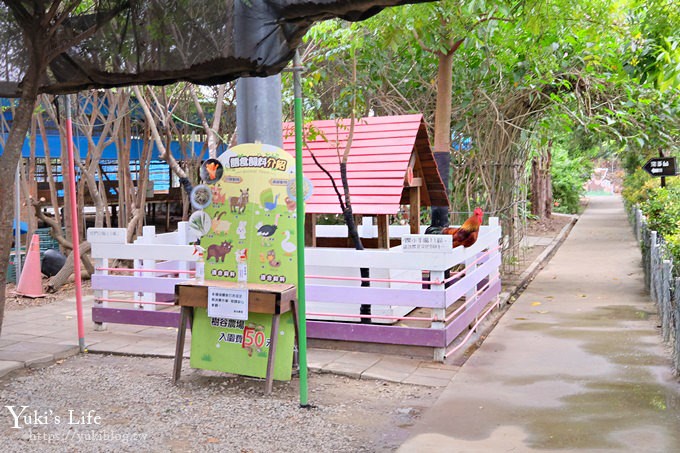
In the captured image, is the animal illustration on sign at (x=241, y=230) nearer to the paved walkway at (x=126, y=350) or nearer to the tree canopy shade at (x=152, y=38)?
the tree canopy shade at (x=152, y=38)

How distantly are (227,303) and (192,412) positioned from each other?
96 centimetres

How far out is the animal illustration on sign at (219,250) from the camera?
20.9 ft

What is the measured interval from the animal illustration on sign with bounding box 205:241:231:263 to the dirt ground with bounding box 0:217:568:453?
1.13 meters

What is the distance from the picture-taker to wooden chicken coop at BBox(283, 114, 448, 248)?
8234mm

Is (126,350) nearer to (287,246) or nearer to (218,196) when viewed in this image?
(218,196)

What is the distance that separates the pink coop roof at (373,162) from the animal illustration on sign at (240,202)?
78.6 inches

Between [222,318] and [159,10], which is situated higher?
[159,10]

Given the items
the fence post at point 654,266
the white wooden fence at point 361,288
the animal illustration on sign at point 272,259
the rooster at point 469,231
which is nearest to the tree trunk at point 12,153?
the animal illustration on sign at point 272,259

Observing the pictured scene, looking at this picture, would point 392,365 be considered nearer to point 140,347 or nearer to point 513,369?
point 513,369

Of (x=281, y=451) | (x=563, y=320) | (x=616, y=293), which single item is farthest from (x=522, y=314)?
(x=281, y=451)

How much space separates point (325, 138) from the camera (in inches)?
349

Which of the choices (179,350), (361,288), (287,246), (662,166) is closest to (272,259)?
(287,246)

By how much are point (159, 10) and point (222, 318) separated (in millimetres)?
2614

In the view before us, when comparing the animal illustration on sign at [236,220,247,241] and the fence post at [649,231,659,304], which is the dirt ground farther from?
the fence post at [649,231,659,304]
